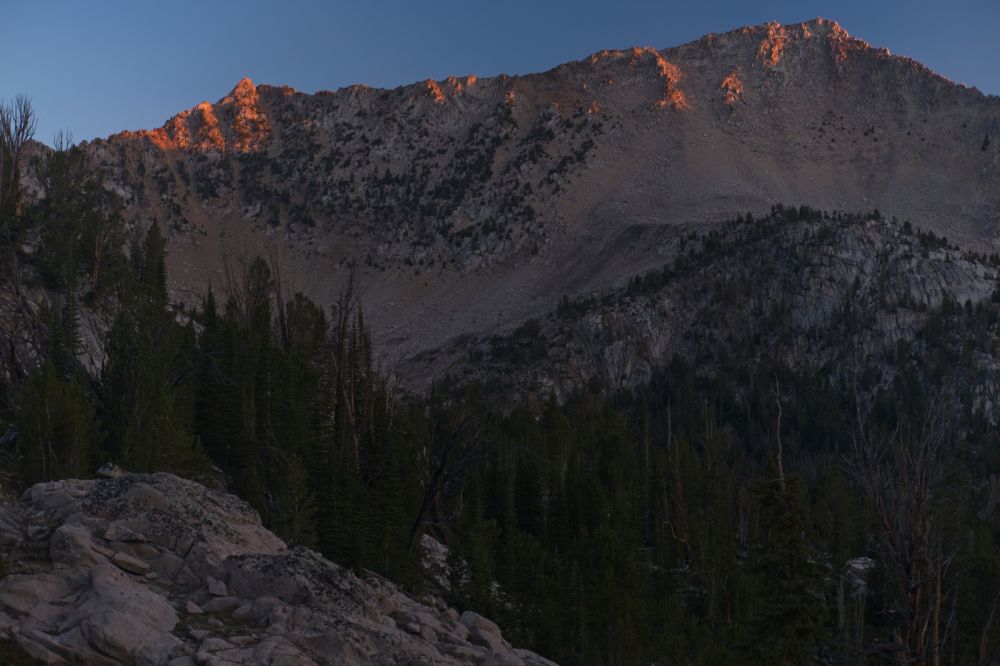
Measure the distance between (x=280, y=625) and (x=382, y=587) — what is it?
626cm

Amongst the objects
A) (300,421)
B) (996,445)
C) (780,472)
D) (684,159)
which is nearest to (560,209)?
(684,159)

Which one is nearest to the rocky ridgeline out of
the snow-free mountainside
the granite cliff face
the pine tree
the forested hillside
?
the snow-free mountainside

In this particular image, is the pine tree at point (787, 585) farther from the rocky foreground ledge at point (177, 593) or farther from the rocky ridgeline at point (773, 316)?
the rocky ridgeline at point (773, 316)

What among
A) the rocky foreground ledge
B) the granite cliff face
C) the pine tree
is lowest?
the pine tree

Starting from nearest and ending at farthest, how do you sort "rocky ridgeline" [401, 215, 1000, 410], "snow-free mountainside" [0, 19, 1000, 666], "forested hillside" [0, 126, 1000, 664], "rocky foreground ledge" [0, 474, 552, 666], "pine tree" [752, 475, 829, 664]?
"rocky foreground ledge" [0, 474, 552, 666]
"snow-free mountainside" [0, 19, 1000, 666]
"pine tree" [752, 475, 829, 664]
"forested hillside" [0, 126, 1000, 664]
"rocky ridgeline" [401, 215, 1000, 410]

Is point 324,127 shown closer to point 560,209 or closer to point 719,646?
point 560,209

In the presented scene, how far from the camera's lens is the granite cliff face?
463 ft

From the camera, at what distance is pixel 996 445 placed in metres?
89.2

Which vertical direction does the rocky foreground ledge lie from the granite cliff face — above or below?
below

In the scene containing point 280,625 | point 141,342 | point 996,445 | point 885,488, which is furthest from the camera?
point 996,445

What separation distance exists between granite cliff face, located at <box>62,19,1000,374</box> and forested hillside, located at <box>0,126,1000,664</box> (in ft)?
167

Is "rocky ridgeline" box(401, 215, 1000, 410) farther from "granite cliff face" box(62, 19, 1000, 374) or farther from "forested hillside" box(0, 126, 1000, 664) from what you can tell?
"forested hillside" box(0, 126, 1000, 664)

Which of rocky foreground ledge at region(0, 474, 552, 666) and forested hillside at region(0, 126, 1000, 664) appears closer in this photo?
rocky foreground ledge at region(0, 474, 552, 666)

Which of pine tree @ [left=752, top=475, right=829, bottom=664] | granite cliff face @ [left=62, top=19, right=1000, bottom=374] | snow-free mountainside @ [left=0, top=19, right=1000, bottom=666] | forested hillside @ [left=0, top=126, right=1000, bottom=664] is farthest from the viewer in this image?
granite cliff face @ [left=62, top=19, right=1000, bottom=374]
